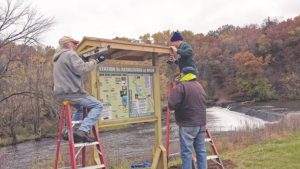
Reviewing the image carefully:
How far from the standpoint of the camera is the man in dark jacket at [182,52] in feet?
23.0

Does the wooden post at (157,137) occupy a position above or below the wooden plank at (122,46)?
below

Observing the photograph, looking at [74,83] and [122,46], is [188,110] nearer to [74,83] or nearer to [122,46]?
[122,46]

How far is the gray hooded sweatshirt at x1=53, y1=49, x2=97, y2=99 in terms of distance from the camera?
5.91 m

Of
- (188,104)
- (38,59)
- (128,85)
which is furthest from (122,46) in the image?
(38,59)

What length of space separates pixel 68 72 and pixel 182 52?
2.22 m

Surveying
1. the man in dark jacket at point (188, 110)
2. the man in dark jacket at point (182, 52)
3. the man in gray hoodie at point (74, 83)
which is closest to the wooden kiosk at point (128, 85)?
the man in dark jacket at point (182, 52)

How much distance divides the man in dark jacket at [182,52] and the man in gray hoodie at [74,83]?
181cm

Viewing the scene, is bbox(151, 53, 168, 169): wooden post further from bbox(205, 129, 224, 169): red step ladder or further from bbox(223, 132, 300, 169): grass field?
bbox(223, 132, 300, 169): grass field

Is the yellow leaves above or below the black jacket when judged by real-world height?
above

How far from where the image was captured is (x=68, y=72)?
5949 mm

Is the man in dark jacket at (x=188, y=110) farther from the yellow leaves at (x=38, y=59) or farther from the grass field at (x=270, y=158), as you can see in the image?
the yellow leaves at (x=38, y=59)

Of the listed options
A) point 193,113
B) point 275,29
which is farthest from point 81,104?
point 275,29

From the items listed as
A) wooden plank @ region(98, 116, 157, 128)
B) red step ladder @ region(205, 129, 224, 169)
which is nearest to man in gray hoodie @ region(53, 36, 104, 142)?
wooden plank @ region(98, 116, 157, 128)

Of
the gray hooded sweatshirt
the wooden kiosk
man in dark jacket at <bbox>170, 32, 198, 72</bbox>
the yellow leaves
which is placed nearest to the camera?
the gray hooded sweatshirt
